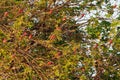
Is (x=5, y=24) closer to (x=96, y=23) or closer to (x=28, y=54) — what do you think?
(x=28, y=54)

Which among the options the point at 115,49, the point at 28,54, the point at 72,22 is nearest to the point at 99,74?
the point at 115,49

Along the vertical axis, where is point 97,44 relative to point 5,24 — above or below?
below

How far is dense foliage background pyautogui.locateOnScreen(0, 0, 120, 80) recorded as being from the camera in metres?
7.11

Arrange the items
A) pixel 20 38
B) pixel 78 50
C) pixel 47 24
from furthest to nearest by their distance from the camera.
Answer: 1. pixel 47 24
2. pixel 78 50
3. pixel 20 38

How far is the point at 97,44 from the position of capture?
7609 mm

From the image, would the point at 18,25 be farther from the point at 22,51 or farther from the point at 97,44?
the point at 97,44

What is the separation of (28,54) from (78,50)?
0.88 m

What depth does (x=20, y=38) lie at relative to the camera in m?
6.95

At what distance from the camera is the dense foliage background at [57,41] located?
280 inches

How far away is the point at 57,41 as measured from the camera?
785 centimetres

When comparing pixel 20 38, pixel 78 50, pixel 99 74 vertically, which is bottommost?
pixel 99 74

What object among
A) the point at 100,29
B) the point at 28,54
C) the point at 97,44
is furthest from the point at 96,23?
the point at 28,54

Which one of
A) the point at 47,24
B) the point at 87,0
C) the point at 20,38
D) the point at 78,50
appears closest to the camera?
the point at 20,38

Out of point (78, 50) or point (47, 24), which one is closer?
point (78, 50)
